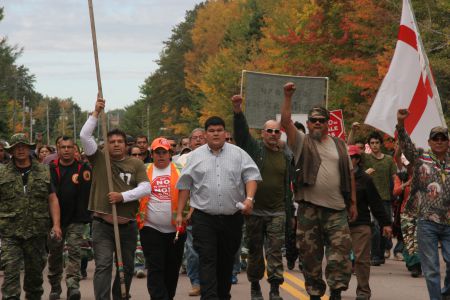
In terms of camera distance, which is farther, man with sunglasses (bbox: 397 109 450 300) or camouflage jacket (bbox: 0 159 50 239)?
camouflage jacket (bbox: 0 159 50 239)

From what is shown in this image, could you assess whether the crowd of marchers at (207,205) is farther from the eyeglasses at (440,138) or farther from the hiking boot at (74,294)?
the hiking boot at (74,294)

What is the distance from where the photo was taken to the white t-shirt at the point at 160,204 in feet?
36.3

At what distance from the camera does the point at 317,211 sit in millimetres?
10789

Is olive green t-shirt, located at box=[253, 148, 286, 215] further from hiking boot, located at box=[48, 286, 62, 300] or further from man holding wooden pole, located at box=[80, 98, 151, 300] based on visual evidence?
hiking boot, located at box=[48, 286, 62, 300]

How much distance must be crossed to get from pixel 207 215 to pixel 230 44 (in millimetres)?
72500

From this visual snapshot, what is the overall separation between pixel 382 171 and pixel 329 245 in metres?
6.73

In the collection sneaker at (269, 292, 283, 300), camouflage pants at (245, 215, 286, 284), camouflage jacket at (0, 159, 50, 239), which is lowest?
sneaker at (269, 292, 283, 300)

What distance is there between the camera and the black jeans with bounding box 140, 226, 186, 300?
10.9 metres

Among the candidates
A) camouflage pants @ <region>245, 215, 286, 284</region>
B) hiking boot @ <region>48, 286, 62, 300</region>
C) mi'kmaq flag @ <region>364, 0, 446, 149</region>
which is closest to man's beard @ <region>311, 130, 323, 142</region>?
mi'kmaq flag @ <region>364, 0, 446, 149</region>

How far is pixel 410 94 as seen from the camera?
12.4m

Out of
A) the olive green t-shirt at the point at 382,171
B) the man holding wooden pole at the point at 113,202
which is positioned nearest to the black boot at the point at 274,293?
the man holding wooden pole at the point at 113,202

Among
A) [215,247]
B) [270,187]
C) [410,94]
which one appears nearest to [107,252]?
[215,247]

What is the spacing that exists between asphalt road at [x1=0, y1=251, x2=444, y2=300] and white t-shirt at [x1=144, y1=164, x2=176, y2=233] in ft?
7.07

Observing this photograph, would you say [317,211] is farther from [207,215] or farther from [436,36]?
[436,36]
